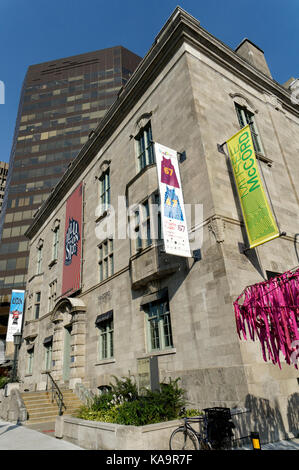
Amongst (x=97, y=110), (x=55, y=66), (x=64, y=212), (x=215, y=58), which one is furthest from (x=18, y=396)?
(x=55, y=66)

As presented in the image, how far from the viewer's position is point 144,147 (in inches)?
698

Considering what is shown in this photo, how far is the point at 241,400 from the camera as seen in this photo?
8820mm

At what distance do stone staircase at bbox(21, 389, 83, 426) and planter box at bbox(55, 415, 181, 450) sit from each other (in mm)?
7581

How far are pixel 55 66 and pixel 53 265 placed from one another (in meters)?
81.0

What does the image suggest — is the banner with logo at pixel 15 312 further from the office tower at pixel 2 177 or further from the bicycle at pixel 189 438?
the office tower at pixel 2 177

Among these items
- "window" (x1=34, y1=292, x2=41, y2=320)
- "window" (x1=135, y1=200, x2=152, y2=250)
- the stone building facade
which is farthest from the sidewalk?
"window" (x1=34, y1=292, x2=41, y2=320)

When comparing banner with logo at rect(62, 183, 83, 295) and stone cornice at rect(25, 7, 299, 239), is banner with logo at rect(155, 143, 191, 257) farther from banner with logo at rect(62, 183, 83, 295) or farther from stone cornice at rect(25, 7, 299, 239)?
banner with logo at rect(62, 183, 83, 295)

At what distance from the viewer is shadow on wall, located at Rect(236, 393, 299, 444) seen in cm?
832

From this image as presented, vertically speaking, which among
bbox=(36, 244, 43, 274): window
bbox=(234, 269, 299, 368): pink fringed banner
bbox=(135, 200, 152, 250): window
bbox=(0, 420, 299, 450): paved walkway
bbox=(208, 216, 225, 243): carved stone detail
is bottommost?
bbox=(0, 420, 299, 450): paved walkway

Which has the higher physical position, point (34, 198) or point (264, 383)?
point (34, 198)

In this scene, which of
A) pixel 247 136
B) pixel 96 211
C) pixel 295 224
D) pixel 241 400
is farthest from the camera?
pixel 96 211

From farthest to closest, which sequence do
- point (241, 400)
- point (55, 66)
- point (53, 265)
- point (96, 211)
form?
point (55, 66), point (53, 265), point (96, 211), point (241, 400)

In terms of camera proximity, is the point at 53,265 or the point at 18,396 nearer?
the point at 18,396

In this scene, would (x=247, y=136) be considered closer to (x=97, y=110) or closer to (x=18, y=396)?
(x=18, y=396)
